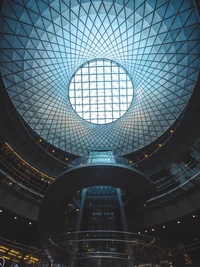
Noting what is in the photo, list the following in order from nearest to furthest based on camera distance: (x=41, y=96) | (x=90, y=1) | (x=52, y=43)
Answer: (x=90, y=1), (x=52, y=43), (x=41, y=96)

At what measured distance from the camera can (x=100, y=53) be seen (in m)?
34.0

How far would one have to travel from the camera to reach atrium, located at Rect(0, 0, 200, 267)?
83.3 feet

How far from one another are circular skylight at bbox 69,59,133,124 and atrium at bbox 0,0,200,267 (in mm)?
220

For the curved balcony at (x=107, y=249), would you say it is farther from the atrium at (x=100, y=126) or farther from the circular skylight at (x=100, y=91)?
the circular skylight at (x=100, y=91)

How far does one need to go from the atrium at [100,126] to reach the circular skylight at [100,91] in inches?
8.7

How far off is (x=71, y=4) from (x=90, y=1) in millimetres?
2569

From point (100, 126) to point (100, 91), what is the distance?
7767mm

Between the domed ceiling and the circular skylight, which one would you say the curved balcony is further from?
the circular skylight

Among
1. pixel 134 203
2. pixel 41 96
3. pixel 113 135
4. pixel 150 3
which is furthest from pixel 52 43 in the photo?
pixel 134 203

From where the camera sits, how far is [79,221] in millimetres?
26859

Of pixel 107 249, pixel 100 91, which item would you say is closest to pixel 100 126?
pixel 100 91

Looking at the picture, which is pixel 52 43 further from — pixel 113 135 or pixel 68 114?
pixel 113 135

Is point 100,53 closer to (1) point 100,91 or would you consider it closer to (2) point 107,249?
(1) point 100,91

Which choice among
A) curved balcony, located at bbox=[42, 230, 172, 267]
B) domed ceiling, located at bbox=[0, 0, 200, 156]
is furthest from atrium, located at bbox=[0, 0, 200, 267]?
curved balcony, located at bbox=[42, 230, 172, 267]
